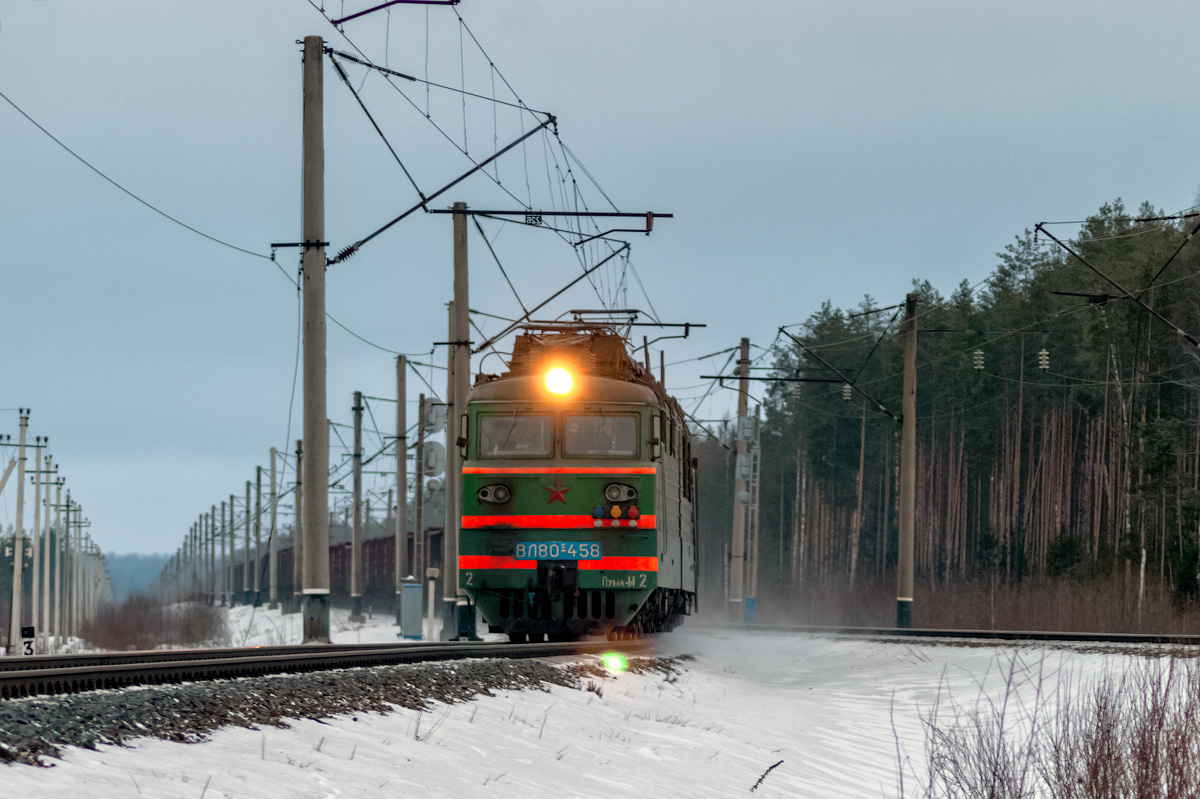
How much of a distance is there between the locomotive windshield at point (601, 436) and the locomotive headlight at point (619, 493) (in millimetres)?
546

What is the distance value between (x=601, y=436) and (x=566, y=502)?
105 cm

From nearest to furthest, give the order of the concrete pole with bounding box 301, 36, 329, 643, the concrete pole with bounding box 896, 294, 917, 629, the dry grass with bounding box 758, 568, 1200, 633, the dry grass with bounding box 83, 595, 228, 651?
1. the concrete pole with bounding box 301, 36, 329, 643
2. the concrete pole with bounding box 896, 294, 917, 629
3. the dry grass with bounding box 758, 568, 1200, 633
4. the dry grass with bounding box 83, 595, 228, 651

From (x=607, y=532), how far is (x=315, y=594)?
384 centimetres

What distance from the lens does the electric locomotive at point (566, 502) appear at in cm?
1708

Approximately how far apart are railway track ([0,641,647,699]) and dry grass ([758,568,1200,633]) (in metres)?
17.3

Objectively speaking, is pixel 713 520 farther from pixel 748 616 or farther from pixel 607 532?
pixel 607 532

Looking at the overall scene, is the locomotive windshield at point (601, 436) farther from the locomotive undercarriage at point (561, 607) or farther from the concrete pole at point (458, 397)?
the concrete pole at point (458, 397)

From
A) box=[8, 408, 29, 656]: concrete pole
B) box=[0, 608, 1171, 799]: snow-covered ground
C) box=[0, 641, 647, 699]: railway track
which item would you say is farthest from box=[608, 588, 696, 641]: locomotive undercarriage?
box=[8, 408, 29, 656]: concrete pole

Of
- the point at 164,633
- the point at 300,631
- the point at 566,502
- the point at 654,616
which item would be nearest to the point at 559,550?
the point at 566,502

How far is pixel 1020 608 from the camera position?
32.8 metres

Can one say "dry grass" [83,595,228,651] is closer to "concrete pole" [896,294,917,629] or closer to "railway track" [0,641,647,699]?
"concrete pole" [896,294,917,629]

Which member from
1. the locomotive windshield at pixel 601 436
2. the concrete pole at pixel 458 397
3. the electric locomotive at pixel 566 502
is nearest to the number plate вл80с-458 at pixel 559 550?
the electric locomotive at pixel 566 502

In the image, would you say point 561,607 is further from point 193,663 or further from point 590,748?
point 590,748

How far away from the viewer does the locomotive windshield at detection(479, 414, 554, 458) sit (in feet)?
58.3
